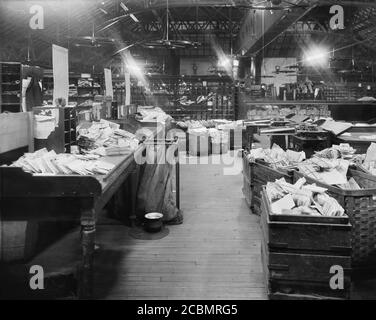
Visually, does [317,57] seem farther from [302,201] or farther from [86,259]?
[86,259]

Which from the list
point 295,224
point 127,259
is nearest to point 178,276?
point 127,259

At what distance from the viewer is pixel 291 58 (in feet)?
73.8

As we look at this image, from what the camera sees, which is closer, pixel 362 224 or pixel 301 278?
pixel 301 278

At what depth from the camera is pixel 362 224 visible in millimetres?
3273

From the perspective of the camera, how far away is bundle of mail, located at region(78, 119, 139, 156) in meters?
4.15

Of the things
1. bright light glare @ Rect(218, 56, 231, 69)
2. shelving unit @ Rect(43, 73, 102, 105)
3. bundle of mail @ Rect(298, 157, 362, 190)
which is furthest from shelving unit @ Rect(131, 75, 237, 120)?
bundle of mail @ Rect(298, 157, 362, 190)

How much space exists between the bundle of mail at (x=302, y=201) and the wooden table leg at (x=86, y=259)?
1.35 m

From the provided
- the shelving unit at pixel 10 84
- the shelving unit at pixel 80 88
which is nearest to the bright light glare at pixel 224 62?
the shelving unit at pixel 80 88

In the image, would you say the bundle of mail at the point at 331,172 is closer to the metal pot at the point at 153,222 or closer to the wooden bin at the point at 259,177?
the wooden bin at the point at 259,177

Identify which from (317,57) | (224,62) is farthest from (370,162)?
(224,62)

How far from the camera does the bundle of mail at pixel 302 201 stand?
2.98 metres

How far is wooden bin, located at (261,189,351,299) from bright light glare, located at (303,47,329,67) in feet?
Result: 53.7

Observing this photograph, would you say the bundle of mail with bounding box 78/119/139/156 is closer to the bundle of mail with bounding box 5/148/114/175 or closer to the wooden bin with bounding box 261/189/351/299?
the bundle of mail with bounding box 5/148/114/175

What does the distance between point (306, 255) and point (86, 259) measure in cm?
157
